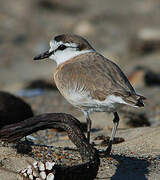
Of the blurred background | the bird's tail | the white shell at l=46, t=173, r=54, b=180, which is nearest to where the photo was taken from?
the white shell at l=46, t=173, r=54, b=180

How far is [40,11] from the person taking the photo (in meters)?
17.4

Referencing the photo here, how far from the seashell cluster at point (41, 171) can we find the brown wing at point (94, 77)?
1.15 m

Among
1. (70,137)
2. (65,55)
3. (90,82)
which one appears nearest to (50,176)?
(70,137)

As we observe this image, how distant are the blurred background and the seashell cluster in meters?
5.02

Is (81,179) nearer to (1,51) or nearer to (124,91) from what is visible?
(124,91)

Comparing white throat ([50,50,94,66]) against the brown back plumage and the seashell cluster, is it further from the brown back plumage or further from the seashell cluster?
the seashell cluster

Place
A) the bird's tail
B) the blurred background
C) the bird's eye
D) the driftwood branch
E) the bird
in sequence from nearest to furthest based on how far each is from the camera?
1. the driftwood branch
2. the bird's tail
3. the bird
4. the bird's eye
5. the blurred background

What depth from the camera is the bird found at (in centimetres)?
459

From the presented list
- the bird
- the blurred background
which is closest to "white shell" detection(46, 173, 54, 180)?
the bird

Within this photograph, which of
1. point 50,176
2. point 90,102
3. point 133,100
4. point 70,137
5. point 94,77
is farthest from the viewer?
point 94,77

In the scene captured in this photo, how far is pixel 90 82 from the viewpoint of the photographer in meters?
4.79

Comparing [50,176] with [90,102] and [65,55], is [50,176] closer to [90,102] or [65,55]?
[90,102]

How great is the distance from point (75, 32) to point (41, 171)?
12.0 m

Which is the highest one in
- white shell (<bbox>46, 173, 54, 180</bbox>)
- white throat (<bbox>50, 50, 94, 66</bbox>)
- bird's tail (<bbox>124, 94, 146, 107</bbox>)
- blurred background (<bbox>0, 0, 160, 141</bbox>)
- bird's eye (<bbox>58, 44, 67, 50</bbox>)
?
blurred background (<bbox>0, 0, 160, 141</bbox>)
